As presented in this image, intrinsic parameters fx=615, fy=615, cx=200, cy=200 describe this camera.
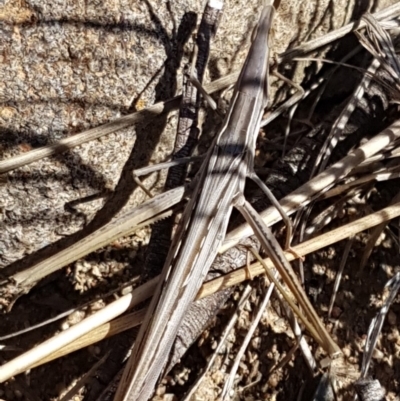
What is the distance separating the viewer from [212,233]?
143cm

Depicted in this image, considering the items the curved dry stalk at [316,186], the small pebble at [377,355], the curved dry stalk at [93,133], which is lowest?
the small pebble at [377,355]

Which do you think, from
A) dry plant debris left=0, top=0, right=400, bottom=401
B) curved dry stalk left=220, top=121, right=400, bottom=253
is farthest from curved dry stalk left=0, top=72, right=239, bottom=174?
curved dry stalk left=220, top=121, right=400, bottom=253

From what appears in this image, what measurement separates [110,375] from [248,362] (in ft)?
1.45

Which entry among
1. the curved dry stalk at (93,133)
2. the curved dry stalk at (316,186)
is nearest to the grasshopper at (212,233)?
the curved dry stalk at (316,186)

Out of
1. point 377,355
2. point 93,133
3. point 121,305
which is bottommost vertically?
point 377,355

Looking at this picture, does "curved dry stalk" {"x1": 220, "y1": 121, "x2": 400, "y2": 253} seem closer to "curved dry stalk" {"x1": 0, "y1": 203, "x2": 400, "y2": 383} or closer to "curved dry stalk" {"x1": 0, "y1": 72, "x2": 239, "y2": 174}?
"curved dry stalk" {"x1": 0, "y1": 203, "x2": 400, "y2": 383}

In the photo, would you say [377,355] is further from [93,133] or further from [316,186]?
[93,133]

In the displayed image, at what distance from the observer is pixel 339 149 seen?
184 cm

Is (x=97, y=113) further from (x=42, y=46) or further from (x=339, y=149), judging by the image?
(x=339, y=149)

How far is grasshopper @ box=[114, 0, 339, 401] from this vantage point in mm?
1297

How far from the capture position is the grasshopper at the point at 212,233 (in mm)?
1297

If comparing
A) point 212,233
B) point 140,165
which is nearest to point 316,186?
point 212,233

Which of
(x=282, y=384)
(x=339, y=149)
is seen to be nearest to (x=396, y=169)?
(x=339, y=149)

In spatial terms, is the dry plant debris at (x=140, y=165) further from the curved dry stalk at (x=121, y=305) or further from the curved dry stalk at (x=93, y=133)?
the curved dry stalk at (x=121, y=305)
